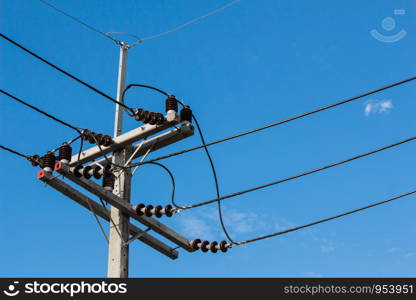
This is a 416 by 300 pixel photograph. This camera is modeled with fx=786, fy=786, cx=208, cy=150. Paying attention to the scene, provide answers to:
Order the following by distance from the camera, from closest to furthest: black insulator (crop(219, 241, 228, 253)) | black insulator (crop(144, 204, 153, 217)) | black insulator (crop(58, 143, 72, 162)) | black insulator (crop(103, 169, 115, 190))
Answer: black insulator (crop(58, 143, 72, 162)), black insulator (crop(103, 169, 115, 190)), black insulator (crop(144, 204, 153, 217)), black insulator (crop(219, 241, 228, 253))

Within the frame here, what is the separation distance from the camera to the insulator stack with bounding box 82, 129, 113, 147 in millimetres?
12951

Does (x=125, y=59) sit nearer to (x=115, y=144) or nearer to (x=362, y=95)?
(x=115, y=144)

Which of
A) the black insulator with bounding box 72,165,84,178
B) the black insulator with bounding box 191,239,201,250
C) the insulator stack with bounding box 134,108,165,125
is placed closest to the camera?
the black insulator with bounding box 72,165,84,178

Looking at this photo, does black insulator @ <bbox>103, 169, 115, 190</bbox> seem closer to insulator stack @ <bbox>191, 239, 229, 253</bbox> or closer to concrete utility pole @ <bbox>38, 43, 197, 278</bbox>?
concrete utility pole @ <bbox>38, 43, 197, 278</bbox>

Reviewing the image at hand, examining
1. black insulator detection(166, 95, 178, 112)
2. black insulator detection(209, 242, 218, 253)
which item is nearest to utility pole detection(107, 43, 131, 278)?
black insulator detection(166, 95, 178, 112)

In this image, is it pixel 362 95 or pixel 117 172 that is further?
pixel 117 172

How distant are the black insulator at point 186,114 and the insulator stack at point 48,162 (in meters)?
2.20

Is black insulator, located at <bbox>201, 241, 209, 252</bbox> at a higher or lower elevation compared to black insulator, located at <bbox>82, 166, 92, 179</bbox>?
lower

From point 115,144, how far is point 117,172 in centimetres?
47

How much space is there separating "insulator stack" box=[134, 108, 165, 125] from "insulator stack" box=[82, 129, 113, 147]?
694 mm

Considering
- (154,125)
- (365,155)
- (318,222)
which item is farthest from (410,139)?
(154,125)

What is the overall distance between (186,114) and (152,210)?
1675 millimetres

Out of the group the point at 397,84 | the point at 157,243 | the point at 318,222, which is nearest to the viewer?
the point at 397,84

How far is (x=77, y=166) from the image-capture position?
40.8ft
